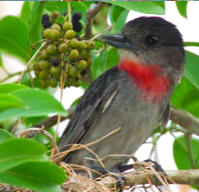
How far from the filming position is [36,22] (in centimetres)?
426

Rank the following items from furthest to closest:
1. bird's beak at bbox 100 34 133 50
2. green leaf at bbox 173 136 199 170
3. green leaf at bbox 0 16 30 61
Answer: green leaf at bbox 173 136 199 170
green leaf at bbox 0 16 30 61
bird's beak at bbox 100 34 133 50

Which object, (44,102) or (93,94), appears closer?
(44,102)

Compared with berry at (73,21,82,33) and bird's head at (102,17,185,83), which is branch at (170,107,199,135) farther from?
berry at (73,21,82,33)

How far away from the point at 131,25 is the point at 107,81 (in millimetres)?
597

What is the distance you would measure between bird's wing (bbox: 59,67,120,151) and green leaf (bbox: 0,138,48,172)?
2.30 metres

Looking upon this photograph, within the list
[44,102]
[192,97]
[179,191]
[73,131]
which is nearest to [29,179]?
[44,102]

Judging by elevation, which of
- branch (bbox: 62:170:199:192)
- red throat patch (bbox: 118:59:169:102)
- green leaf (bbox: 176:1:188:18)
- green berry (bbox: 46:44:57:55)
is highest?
green leaf (bbox: 176:1:188:18)

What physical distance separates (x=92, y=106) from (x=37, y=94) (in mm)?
2501

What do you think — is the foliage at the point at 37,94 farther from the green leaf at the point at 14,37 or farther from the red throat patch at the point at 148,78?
the red throat patch at the point at 148,78

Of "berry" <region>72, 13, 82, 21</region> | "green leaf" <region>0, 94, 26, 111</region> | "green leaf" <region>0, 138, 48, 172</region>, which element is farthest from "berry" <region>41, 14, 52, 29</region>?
"green leaf" <region>0, 94, 26, 111</region>

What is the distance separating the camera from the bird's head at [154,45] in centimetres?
494

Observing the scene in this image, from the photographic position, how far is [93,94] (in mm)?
4848

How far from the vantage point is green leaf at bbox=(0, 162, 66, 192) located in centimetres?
260

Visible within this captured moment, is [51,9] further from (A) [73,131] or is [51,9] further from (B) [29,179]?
(B) [29,179]
